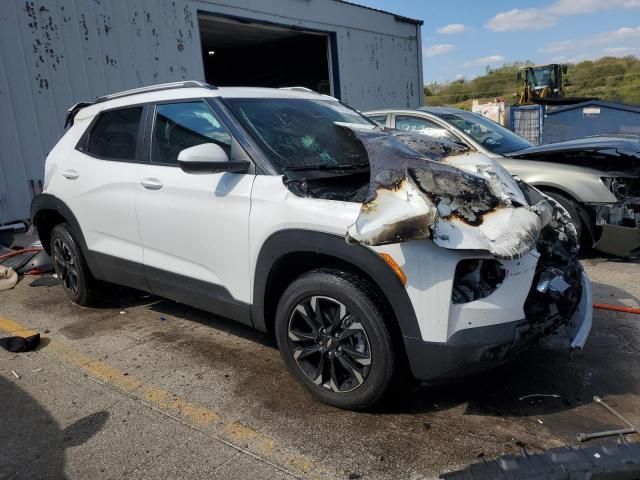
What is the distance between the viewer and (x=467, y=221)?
7.88 feet

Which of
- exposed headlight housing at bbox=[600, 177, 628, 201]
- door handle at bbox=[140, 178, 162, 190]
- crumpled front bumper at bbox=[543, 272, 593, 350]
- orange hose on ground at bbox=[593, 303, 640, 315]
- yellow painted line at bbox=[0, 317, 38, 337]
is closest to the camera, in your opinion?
crumpled front bumper at bbox=[543, 272, 593, 350]

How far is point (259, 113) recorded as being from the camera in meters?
3.48

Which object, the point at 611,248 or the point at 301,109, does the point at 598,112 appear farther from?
the point at 301,109

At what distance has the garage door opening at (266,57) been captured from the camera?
1399 cm

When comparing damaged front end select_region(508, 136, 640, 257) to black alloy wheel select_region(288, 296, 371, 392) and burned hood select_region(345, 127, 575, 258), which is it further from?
black alloy wheel select_region(288, 296, 371, 392)

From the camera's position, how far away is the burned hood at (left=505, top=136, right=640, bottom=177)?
5.19 meters

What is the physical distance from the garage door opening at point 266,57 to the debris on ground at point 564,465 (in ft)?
38.7

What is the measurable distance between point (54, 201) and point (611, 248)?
202 inches

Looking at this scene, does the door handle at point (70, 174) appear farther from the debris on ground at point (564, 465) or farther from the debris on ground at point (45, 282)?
the debris on ground at point (564, 465)

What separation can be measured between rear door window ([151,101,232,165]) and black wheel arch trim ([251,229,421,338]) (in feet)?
2.47

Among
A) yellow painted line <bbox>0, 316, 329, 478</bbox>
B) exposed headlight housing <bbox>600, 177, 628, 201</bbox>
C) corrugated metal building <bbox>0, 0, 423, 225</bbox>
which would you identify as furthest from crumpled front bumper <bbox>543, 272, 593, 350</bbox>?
corrugated metal building <bbox>0, 0, 423, 225</bbox>

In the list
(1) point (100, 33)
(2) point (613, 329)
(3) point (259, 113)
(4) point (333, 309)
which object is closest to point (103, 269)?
(3) point (259, 113)

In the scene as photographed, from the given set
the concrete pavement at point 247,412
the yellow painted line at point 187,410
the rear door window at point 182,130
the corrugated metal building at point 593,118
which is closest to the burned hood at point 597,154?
the concrete pavement at point 247,412

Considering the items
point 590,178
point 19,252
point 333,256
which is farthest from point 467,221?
point 19,252
